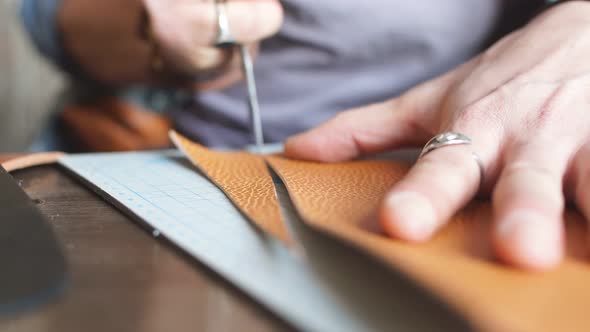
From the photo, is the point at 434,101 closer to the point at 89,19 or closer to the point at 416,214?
the point at 416,214

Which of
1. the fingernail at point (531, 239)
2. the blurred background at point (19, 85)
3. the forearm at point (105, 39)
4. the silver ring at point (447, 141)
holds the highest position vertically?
the forearm at point (105, 39)

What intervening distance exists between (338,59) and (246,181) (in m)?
0.34

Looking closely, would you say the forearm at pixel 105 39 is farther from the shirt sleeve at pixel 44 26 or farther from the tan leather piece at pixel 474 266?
the tan leather piece at pixel 474 266

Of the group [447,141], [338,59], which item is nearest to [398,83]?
[338,59]

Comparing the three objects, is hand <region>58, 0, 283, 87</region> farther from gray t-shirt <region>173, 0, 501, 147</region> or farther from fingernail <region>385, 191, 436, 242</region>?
fingernail <region>385, 191, 436, 242</region>

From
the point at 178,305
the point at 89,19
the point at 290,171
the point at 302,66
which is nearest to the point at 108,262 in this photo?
the point at 178,305

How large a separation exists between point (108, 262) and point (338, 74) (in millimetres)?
486

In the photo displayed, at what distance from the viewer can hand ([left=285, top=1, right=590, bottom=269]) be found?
0.26 m

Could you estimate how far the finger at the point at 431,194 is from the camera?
26cm

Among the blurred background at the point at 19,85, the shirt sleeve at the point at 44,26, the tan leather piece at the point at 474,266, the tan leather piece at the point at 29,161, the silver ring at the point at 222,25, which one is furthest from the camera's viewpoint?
the blurred background at the point at 19,85

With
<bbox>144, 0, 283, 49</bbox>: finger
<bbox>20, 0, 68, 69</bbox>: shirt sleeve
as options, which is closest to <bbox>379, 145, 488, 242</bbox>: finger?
<bbox>144, 0, 283, 49</bbox>: finger

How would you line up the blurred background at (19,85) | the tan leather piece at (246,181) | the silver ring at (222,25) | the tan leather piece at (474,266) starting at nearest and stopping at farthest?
the tan leather piece at (474,266)
the tan leather piece at (246,181)
the silver ring at (222,25)
the blurred background at (19,85)

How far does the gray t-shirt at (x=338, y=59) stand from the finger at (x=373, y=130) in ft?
0.65

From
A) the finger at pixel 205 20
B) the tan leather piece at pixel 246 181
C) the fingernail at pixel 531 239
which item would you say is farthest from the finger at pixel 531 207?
the finger at pixel 205 20
